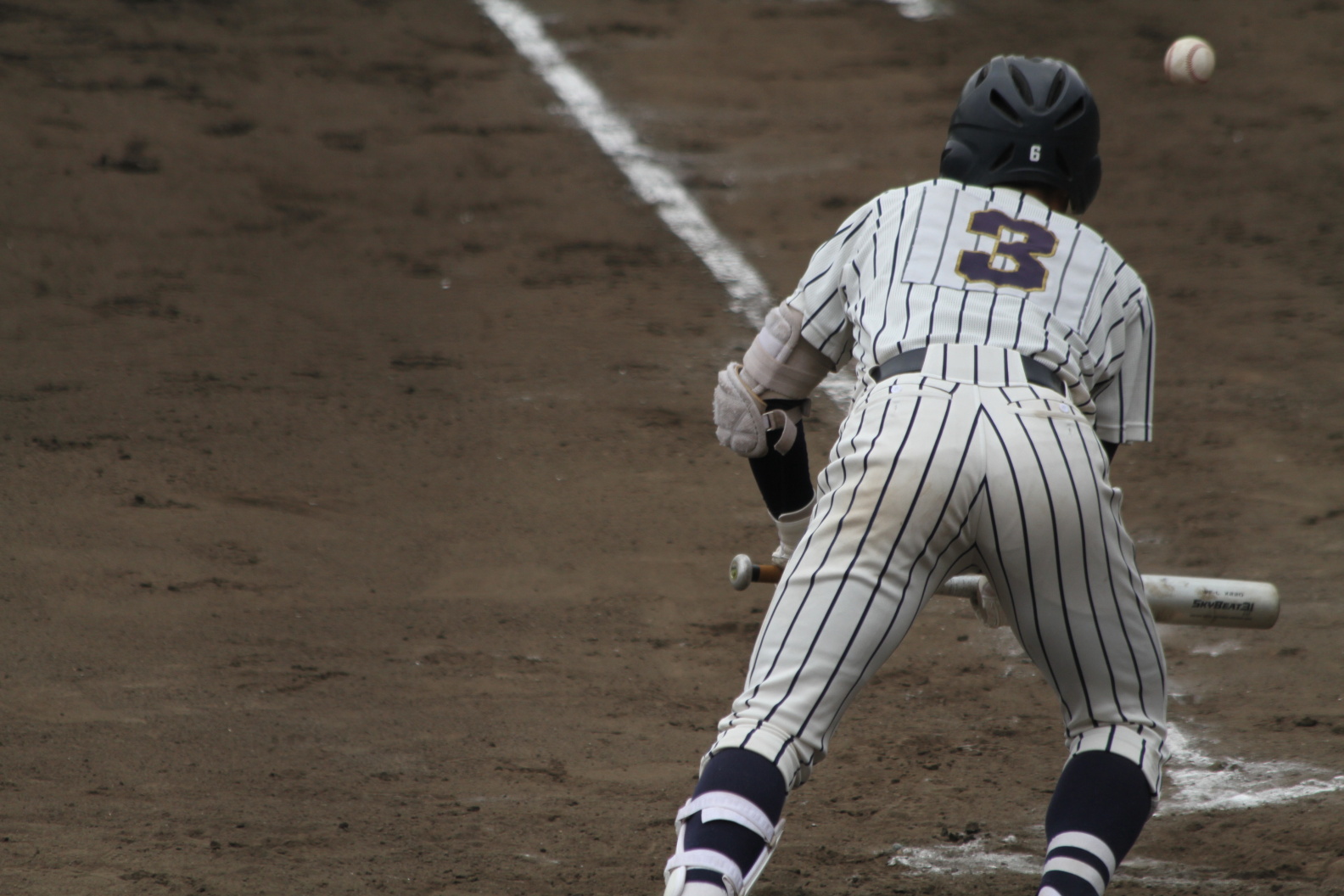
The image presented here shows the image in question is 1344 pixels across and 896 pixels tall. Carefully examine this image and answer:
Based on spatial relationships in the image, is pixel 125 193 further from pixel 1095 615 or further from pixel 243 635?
pixel 1095 615

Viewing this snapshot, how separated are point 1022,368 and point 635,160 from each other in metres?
5.63

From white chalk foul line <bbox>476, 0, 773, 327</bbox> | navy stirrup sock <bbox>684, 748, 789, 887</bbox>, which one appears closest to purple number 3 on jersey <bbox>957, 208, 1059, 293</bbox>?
navy stirrup sock <bbox>684, 748, 789, 887</bbox>

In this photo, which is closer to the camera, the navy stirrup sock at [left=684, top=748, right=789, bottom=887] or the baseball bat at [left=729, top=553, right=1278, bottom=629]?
the navy stirrup sock at [left=684, top=748, right=789, bottom=887]

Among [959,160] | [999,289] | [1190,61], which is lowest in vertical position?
[1190,61]

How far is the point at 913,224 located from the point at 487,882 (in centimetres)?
142

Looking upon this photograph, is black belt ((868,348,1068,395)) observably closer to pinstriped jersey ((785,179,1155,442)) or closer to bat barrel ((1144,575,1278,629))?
pinstriped jersey ((785,179,1155,442))

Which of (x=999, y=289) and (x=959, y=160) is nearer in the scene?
(x=999, y=289)

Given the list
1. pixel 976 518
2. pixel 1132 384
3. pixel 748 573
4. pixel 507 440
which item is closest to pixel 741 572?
pixel 748 573

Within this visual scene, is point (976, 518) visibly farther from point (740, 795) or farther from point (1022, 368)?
point (740, 795)

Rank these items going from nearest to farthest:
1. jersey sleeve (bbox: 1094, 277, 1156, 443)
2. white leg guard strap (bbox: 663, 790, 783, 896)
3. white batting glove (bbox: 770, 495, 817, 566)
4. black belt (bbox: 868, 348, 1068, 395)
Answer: white leg guard strap (bbox: 663, 790, 783, 896) → black belt (bbox: 868, 348, 1068, 395) → jersey sleeve (bbox: 1094, 277, 1156, 443) → white batting glove (bbox: 770, 495, 817, 566)

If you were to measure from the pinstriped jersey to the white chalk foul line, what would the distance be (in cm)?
355

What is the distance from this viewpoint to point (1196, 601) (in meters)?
2.68

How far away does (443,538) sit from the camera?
14.9 ft

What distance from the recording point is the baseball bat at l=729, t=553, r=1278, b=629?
2656mm
